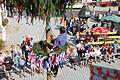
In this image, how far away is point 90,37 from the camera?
54.5 ft

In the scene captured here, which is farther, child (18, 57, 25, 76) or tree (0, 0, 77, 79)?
child (18, 57, 25, 76)

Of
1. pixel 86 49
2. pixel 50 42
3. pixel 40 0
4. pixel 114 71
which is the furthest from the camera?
pixel 86 49

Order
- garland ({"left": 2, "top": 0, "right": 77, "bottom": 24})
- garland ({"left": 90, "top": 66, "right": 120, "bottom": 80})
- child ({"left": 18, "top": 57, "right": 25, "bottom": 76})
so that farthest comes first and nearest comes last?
child ({"left": 18, "top": 57, "right": 25, "bottom": 76}) → garland ({"left": 90, "top": 66, "right": 120, "bottom": 80}) → garland ({"left": 2, "top": 0, "right": 77, "bottom": 24})

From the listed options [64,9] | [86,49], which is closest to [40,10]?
[64,9]

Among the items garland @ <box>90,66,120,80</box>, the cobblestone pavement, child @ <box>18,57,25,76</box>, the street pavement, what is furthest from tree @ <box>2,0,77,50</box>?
the cobblestone pavement

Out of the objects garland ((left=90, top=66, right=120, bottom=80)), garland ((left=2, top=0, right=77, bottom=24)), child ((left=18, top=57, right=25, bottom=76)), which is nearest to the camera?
garland ((left=2, top=0, right=77, bottom=24))

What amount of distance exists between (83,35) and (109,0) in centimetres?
3313

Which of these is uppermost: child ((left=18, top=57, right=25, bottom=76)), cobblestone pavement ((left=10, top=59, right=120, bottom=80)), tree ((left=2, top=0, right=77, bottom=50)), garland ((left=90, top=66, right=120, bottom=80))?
tree ((left=2, top=0, right=77, bottom=50))

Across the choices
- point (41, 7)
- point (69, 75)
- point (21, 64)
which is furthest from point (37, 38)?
point (41, 7)

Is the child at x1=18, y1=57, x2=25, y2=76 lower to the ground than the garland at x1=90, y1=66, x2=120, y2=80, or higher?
lower

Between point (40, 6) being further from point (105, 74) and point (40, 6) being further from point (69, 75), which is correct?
point (69, 75)

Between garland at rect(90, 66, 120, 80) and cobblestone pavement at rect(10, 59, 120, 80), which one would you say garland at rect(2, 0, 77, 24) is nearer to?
garland at rect(90, 66, 120, 80)

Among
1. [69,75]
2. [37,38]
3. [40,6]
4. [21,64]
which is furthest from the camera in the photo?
[37,38]

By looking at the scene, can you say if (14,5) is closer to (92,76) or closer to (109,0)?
(92,76)
